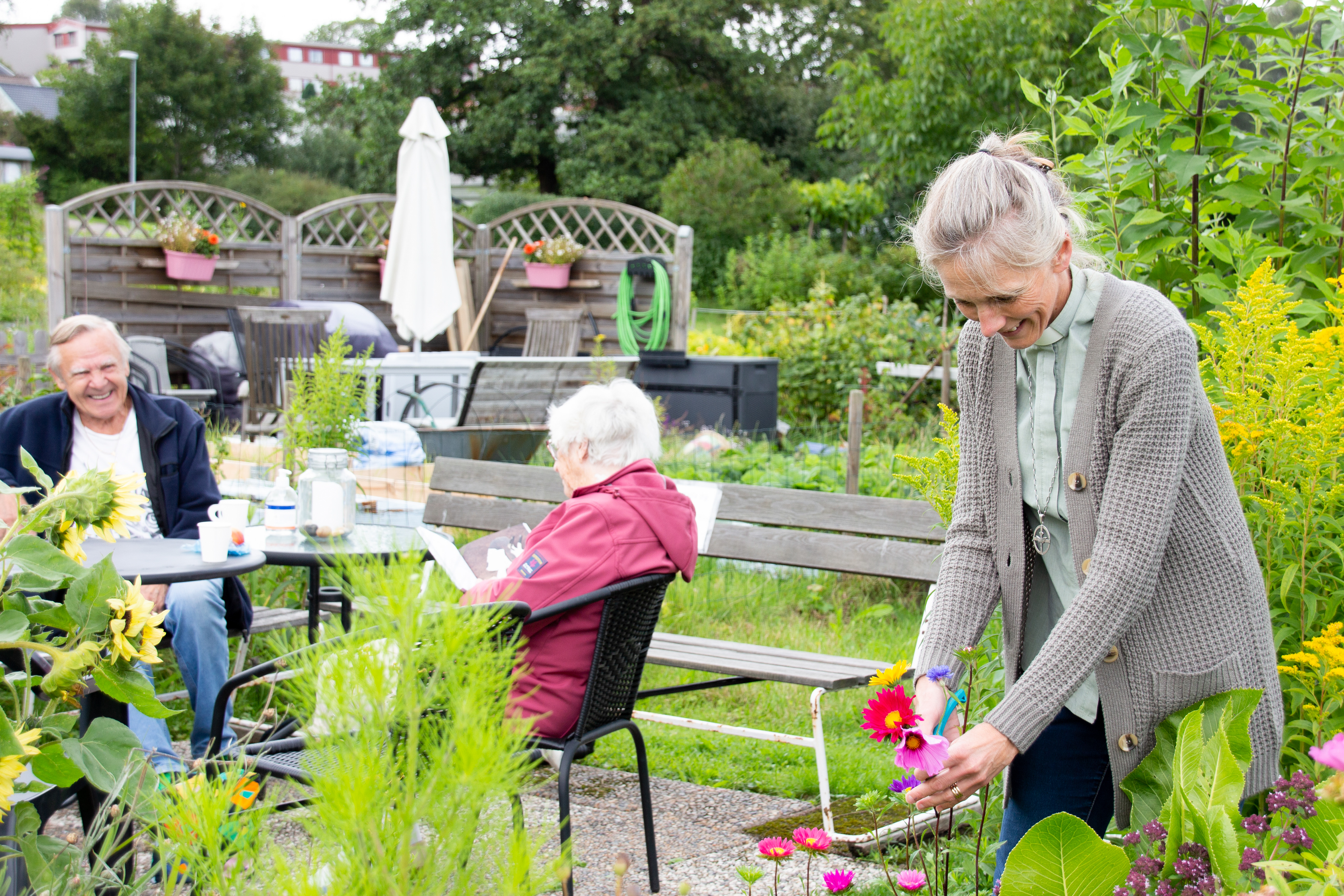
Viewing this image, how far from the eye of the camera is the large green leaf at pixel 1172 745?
1.58 meters

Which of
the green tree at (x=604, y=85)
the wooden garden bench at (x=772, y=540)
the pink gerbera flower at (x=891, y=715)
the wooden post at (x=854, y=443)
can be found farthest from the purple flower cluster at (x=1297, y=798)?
the green tree at (x=604, y=85)

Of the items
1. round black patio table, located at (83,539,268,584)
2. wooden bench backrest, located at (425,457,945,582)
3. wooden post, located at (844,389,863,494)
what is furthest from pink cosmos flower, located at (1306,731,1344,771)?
wooden post, located at (844,389,863,494)

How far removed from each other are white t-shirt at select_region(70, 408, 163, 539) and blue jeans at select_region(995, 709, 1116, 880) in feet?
9.03

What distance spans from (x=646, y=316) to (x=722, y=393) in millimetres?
2189

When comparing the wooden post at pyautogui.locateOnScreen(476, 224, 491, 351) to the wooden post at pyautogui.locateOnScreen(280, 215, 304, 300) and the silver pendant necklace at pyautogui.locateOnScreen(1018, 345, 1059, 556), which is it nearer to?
the wooden post at pyautogui.locateOnScreen(280, 215, 304, 300)

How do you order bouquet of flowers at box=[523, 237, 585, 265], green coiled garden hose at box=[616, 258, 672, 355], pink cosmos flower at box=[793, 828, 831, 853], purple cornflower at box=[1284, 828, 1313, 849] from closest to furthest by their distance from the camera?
purple cornflower at box=[1284, 828, 1313, 849], pink cosmos flower at box=[793, 828, 831, 853], green coiled garden hose at box=[616, 258, 672, 355], bouquet of flowers at box=[523, 237, 585, 265]

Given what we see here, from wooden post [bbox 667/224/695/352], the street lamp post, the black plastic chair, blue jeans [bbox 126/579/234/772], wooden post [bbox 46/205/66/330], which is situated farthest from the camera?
the street lamp post

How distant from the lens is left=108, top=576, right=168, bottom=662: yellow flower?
42.8 inches

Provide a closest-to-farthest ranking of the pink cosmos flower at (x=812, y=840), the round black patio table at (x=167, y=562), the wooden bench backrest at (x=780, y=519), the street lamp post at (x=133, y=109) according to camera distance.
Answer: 1. the pink cosmos flower at (x=812, y=840)
2. the round black patio table at (x=167, y=562)
3. the wooden bench backrest at (x=780, y=519)
4. the street lamp post at (x=133, y=109)

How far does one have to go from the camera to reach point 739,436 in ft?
29.4

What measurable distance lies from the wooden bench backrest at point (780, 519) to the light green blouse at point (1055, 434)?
1.66 metres

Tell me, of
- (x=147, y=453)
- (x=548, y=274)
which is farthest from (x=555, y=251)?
(x=147, y=453)

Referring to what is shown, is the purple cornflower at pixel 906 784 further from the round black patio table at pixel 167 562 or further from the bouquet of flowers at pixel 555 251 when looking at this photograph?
the bouquet of flowers at pixel 555 251

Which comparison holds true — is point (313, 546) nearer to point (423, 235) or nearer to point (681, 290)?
point (423, 235)
